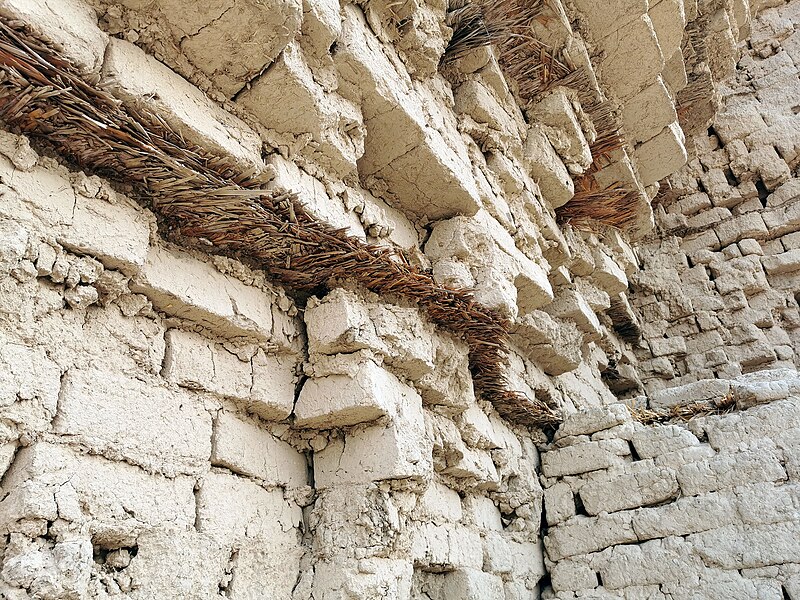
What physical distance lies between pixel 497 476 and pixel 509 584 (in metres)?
0.60

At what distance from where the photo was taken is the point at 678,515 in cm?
376

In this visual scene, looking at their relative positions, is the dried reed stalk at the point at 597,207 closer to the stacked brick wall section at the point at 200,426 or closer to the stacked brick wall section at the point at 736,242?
the stacked brick wall section at the point at 736,242

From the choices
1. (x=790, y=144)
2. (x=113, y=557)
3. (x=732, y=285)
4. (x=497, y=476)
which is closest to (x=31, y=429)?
(x=113, y=557)

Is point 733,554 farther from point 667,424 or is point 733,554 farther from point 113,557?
point 113,557

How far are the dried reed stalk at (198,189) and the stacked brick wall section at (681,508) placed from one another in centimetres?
134

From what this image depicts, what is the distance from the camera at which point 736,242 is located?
7.05 m

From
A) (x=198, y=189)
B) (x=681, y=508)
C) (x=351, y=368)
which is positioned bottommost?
(x=681, y=508)

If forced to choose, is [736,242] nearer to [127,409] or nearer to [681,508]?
[681,508]

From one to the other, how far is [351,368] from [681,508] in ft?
7.32

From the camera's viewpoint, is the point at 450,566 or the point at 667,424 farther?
the point at 667,424

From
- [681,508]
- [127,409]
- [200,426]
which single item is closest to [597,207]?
[681,508]

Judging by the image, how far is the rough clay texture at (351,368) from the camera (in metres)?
2.04

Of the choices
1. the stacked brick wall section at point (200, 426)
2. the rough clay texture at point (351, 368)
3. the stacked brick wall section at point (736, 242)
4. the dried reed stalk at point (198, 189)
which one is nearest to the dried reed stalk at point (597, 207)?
the rough clay texture at point (351, 368)

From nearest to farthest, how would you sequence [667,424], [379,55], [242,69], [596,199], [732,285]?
[242,69]
[379,55]
[667,424]
[596,199]
[732,285]
